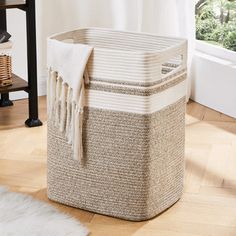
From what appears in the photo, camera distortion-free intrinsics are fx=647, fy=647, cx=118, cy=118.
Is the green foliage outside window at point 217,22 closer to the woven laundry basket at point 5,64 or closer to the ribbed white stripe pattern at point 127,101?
the woven laundry basket at point 5,64

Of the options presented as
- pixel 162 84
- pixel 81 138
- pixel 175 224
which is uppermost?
pixel 162 84

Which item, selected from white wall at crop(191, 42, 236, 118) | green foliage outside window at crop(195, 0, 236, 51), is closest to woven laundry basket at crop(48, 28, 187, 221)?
white wall at crop(191, 42, 236, 118)

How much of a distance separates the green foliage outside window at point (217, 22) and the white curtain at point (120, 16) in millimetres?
164

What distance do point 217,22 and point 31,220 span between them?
164 cm

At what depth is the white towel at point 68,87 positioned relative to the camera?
6.41 feet

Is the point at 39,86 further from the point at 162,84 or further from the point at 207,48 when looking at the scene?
the point at 162,84

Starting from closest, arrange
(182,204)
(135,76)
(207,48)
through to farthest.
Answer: (135,76) < (182,204) < (207,48)

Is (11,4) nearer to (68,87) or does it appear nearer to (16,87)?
(16,87)

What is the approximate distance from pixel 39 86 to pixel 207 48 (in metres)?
0.88

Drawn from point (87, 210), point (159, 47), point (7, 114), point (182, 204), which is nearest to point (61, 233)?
point (87, 210)

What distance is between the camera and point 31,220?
80.1 inches

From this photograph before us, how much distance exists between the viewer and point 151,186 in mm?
2035

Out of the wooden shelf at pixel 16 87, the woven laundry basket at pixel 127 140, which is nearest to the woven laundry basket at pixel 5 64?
the wooden shelf at pixel 16 87

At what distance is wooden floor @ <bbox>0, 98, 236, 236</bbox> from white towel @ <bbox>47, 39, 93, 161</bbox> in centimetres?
28
